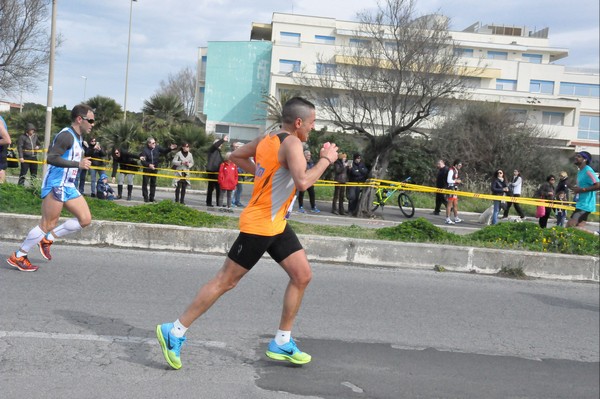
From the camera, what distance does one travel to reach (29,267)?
6926 millimetres

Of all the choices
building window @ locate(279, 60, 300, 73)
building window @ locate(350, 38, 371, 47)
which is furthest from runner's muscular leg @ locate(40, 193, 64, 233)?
building window @ locate(279, 60, 300, 73)

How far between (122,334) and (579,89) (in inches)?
2298

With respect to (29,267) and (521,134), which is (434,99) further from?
(29,267)

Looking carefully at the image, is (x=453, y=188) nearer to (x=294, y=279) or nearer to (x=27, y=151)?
(x=27, y=151)

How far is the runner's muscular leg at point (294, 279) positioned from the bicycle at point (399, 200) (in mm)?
14884

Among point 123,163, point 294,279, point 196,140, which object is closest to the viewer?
point 294,279

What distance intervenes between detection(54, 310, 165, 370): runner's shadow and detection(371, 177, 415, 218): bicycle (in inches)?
574

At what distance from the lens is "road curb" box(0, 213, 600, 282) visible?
891cm

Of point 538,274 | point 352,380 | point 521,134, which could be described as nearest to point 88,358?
point 352,380

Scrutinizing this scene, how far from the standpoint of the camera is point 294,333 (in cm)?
555

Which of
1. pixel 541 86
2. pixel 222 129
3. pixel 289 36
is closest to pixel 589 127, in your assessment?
pixel 541 86

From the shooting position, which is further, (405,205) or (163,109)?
(163,109)

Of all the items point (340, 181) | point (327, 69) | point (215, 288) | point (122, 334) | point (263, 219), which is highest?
point (327, 69)

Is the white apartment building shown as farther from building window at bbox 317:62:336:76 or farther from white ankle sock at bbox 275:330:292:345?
white ankle sock at bbox 275:330:292:345
